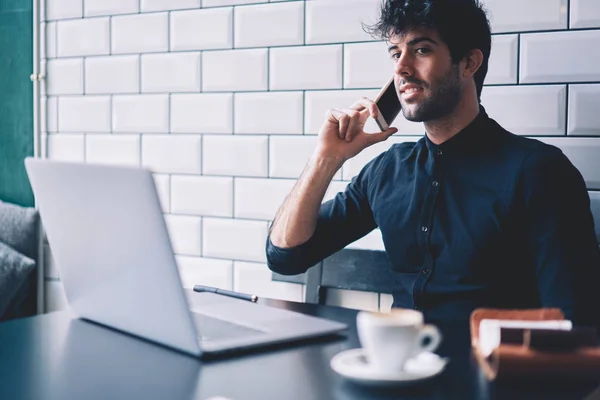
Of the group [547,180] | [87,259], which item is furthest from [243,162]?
[87,259]

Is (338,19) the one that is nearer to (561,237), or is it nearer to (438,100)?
(438,100)

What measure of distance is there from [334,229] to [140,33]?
1.06 m

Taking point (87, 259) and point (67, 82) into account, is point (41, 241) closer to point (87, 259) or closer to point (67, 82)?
point (67, 82)

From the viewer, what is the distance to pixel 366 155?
7.03ft

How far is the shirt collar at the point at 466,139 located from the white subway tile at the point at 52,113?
151cm

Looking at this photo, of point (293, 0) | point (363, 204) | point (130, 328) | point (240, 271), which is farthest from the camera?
point (240, 271)

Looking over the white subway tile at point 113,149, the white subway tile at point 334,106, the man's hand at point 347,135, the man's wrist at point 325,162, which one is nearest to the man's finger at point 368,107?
the man's hand at point 347,135

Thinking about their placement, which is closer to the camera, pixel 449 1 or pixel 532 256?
pixel 532 256

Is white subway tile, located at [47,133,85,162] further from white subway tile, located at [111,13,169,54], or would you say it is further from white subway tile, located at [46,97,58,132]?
white subway tile, located at [111,13,169,54]

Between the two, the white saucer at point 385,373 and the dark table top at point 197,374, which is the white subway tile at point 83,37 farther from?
the white saucer at point 385,373

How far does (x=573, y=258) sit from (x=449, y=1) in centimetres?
65

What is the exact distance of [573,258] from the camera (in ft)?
4.92

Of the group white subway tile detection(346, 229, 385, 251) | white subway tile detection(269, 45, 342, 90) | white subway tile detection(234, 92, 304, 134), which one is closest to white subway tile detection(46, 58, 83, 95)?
white subway tile detection(234, 92, 304, 134)

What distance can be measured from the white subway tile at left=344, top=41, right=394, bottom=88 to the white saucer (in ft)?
3.89
